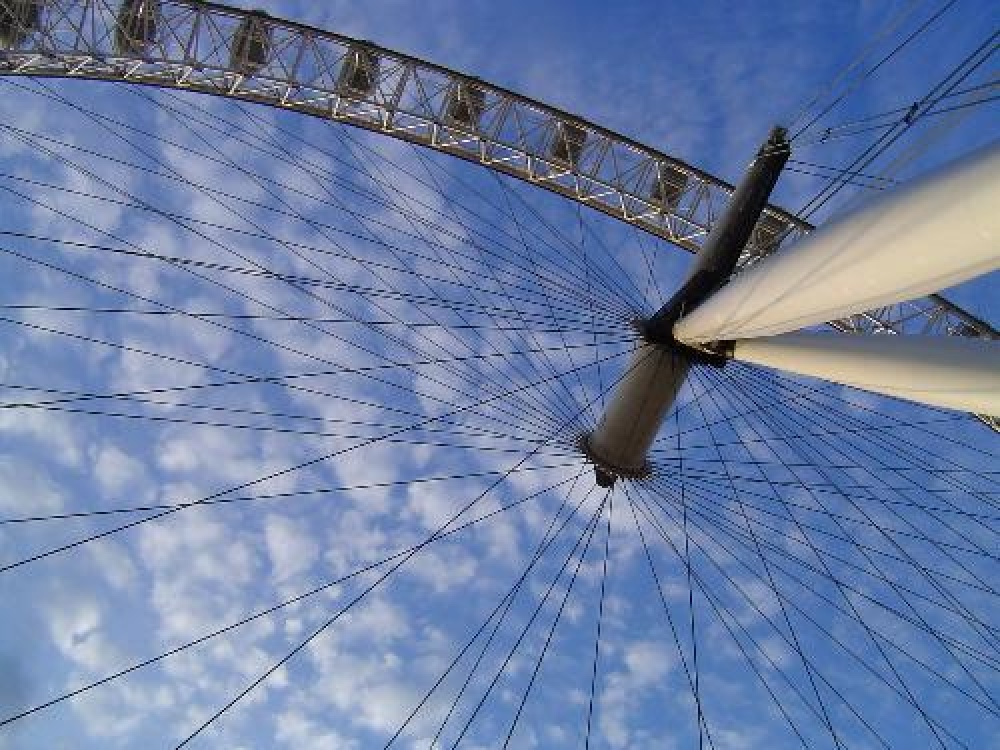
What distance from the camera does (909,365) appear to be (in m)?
8.24

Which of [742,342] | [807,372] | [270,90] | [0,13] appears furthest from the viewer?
[270,90]

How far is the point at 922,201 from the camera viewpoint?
20.9ft

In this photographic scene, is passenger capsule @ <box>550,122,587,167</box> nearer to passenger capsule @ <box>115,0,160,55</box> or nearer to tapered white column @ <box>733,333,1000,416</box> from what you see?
passenger capsule @ <box>115,0,160,55</box>

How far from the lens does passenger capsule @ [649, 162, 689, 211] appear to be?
928 inches

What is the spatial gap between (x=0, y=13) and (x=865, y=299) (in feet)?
65.4

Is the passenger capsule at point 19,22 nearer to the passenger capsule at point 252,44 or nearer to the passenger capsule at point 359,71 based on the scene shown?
the passenger capsule at point 252,44

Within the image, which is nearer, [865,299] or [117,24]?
[865,299]

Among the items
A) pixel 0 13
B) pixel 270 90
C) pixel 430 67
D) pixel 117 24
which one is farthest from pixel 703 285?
pixel 0 13

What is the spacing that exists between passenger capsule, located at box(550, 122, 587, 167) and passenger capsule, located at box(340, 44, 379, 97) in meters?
4.64

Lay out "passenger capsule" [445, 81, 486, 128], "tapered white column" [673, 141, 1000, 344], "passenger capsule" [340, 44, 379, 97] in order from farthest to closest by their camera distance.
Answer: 1. "passenger capsule" [445, 81, 486, 128]
2. "passenger capsule" [340, 44, 379, 97]
3. "tapered white column" [673, 141, 1000, 344]

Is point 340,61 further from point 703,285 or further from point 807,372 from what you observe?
point 807,372

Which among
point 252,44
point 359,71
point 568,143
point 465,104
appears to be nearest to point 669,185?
point 568,143

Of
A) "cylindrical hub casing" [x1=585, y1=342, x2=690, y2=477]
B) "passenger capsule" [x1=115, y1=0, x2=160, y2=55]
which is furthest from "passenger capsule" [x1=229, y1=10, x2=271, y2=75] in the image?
"cylindrical hub casing" [x1=585, y1=342, x2=690, y2=477]

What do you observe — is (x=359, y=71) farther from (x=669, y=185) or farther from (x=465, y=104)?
(x=669, y=185)
